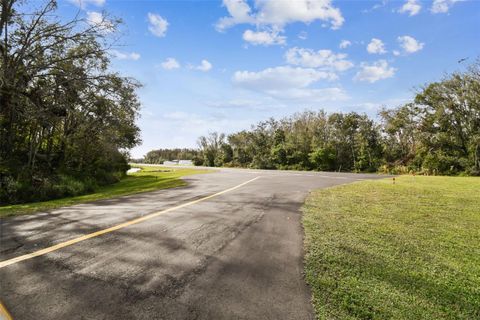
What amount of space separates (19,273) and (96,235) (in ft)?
4.40

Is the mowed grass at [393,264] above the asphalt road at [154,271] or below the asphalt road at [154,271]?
below

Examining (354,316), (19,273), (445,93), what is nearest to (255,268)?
(354,316)

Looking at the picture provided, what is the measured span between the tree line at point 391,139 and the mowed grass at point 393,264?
27.9 metres

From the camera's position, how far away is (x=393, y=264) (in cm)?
348

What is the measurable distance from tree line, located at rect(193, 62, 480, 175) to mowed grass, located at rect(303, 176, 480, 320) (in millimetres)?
27890

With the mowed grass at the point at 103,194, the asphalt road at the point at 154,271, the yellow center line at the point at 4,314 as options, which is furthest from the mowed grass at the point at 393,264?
the mowed grass at the point at 103,194

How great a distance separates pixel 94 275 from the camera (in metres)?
2.80

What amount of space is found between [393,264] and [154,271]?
10.5ft

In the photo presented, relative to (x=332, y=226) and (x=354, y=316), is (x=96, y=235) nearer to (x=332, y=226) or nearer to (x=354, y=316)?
(x=354, y=316)

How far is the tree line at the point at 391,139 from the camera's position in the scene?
2750cm

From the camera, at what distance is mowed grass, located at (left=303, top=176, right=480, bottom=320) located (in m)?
2.49

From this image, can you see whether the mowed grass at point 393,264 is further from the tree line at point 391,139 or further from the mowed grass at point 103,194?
the tree line at point 391,139

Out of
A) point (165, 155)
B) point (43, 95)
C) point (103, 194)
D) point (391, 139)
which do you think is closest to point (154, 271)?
point (103, 194)

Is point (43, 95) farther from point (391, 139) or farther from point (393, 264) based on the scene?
point (391, 139)
